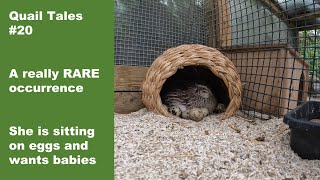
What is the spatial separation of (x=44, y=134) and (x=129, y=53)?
4.76 ft

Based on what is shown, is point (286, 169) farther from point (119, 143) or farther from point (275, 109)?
point (275, 109)

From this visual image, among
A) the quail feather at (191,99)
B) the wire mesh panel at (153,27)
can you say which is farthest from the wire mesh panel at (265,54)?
the quail feather at (191,99)

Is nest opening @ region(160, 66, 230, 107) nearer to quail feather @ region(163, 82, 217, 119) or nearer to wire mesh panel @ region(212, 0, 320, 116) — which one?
quail feather @ region(163, 82, 217, 119)

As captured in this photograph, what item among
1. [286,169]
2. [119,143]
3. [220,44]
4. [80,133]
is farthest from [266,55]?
[80,133]

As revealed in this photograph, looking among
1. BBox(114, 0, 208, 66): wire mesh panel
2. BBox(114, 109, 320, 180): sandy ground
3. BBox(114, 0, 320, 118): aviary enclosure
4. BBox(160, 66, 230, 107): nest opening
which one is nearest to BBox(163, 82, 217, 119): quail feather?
BBox(160, 66, 230, 107): nest opening

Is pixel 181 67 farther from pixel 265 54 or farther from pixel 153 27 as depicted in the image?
pixel 265 54

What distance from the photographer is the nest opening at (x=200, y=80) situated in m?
3.38

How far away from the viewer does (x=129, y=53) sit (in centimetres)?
297

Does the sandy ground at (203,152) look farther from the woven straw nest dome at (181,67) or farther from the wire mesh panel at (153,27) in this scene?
the wire mesh panel at (153,27)

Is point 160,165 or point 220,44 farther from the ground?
point 220,44

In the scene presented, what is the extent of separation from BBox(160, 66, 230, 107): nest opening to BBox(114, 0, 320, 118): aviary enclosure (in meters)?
0.07

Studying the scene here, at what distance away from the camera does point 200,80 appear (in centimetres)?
357

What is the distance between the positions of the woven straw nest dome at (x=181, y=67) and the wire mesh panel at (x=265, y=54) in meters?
0.29

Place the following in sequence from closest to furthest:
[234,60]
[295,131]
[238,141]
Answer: [295,131], [238,141], [234,60]
